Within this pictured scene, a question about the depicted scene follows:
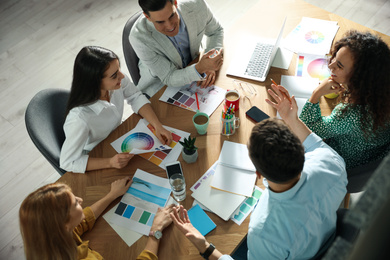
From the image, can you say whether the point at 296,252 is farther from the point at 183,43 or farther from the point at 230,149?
the point at 183,43

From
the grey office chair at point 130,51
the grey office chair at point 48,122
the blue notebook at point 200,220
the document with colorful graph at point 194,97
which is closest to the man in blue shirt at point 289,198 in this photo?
the blue notebook at point 200,220

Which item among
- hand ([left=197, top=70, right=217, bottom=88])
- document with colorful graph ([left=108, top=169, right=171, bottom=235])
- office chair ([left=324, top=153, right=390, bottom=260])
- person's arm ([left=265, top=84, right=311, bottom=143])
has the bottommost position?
Answer: document with colorful graph ([left=108, top=169, right=171, bottom=235])

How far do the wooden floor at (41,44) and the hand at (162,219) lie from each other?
1.50 m

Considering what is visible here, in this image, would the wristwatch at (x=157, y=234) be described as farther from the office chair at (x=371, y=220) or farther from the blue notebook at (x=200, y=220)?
the office chair at (x=371, y=220)

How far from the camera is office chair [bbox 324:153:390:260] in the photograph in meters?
0.20

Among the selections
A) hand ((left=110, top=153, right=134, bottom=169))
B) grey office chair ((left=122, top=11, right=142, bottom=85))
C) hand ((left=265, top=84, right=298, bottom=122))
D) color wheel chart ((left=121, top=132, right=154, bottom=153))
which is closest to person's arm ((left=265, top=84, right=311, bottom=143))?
hand ((left=265, top=84, right=298, bottom=122))

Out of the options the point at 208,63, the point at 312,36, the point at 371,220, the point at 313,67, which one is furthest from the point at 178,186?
the point at 312,36

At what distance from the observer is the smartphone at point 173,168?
1505mm

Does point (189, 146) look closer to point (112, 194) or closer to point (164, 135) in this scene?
point (164, 135)

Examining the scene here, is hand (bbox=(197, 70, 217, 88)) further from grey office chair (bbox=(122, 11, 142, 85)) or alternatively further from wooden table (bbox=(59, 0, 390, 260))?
grey office chair (bbox=(122, 11, 142, 85))

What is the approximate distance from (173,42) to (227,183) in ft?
3.34

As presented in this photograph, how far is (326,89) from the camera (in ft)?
5.24

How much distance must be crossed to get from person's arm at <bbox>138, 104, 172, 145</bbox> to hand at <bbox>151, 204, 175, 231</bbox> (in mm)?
374

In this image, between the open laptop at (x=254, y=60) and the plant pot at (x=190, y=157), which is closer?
the plant pot at (x=190, y=157)
